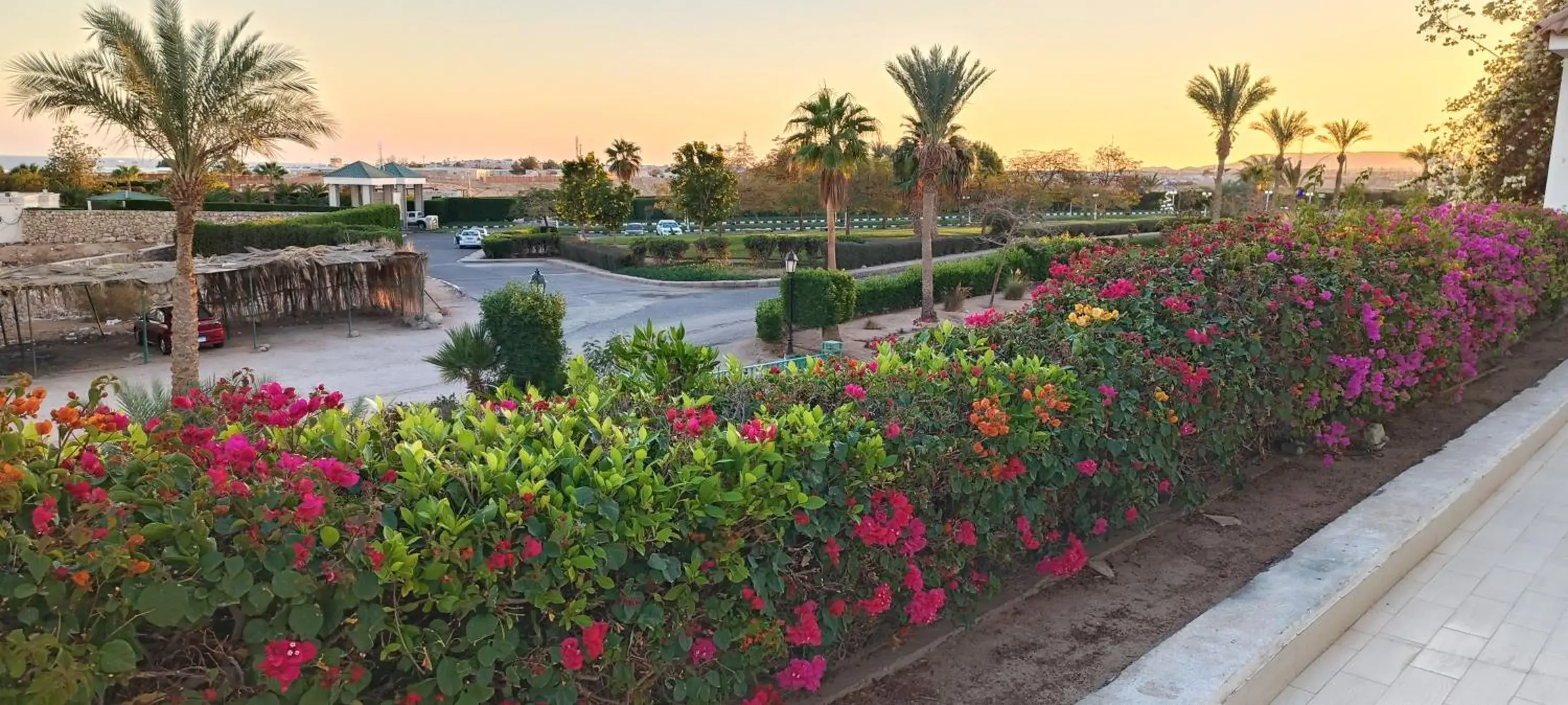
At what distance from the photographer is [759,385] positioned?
12.6ft

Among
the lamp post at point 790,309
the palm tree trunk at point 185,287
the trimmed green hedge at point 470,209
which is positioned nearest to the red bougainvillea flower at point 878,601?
the palm tree trunk at point 185,287

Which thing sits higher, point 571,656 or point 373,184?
point 373,184

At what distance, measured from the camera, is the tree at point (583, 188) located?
3838cm

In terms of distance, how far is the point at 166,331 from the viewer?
17047mm

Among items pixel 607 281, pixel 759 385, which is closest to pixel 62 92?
pixel 759 385

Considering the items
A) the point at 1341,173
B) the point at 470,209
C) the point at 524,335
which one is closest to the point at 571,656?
the point at 524,335

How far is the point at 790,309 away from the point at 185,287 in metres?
9.23

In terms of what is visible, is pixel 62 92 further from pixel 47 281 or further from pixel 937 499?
pixel 937 499

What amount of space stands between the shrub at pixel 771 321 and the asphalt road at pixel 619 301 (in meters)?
1.05

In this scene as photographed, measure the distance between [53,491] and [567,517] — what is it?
1.11 metres

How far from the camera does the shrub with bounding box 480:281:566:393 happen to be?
12039mm

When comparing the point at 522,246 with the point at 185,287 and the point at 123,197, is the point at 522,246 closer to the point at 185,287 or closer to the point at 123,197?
the point at 123,197

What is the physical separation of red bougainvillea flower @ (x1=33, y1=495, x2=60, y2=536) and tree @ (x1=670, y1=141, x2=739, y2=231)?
33902 mm

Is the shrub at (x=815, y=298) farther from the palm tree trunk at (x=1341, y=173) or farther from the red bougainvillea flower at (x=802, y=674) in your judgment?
the palm tree trunk at (x=1341, y=173)
